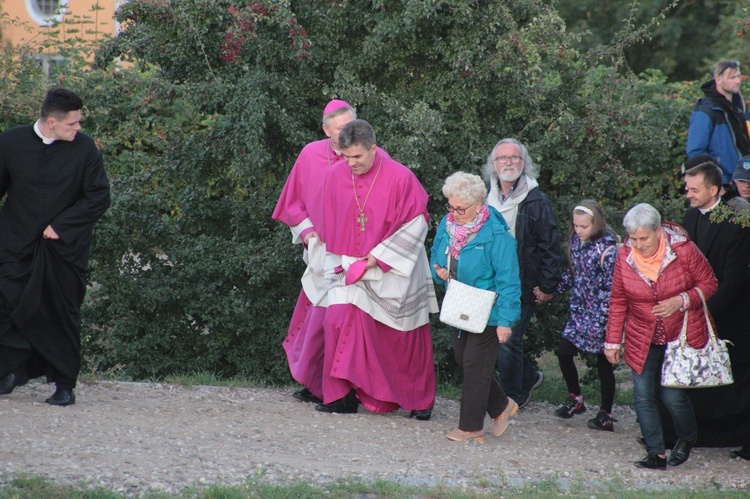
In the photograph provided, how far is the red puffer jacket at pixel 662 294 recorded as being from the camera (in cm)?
634

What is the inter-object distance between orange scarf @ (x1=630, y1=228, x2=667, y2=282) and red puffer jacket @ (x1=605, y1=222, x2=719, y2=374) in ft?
0.09

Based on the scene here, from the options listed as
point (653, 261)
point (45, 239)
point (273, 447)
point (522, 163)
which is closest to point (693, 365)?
point (653, 261)

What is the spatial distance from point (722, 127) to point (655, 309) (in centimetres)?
281

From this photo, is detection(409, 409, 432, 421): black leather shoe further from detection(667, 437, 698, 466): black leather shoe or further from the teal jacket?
detection(667, 437, 698, 466): black leather shoe

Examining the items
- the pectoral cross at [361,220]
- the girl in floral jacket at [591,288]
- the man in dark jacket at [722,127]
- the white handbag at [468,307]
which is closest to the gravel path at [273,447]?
the girl in floral jacket at [591,288]

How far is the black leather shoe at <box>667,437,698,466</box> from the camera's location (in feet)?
21.5

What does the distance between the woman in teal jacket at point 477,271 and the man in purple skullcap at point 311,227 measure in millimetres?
1083

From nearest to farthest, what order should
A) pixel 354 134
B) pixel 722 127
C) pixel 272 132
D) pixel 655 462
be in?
1. pixel 655 462
2. pixel 354 134
3. pixel 722 127
4. pixel 272 132

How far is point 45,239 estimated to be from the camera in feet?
22.3

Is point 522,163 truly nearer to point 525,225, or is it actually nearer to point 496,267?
point 525,225

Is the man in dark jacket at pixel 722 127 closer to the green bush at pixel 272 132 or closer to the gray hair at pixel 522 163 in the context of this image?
the green bush at pixel 272 132

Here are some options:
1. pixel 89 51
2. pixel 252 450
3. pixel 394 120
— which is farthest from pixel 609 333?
pixel 89 51

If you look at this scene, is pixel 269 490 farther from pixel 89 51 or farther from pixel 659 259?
pixel 89 51

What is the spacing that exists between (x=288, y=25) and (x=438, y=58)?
4.36 feet
